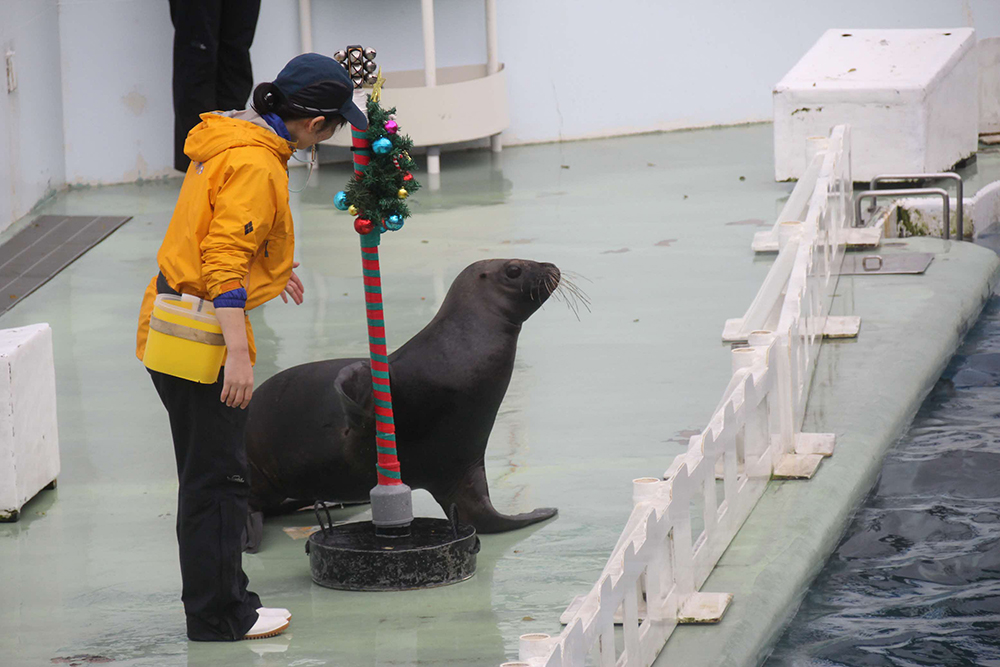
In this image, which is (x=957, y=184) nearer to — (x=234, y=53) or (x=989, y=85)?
(x=989, y=85)

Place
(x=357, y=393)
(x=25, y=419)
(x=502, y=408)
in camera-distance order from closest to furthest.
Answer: (x=357, y=393)
(x=25, y=419)
(x=502, y=408)

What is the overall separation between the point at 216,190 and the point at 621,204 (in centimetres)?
667

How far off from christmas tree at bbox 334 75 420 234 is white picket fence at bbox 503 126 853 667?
1.09 meters

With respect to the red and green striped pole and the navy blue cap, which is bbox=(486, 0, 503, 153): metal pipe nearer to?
the red and green striped pole

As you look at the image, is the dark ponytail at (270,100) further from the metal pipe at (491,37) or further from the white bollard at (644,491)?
the metal pipe at (491,37)

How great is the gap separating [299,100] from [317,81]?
7 cm

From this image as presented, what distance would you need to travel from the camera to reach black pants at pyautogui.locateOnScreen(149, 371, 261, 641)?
3975mm

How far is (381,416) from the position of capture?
4457 millimetres

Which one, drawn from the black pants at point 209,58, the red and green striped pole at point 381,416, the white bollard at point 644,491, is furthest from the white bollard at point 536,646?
the black pants at point 209,58

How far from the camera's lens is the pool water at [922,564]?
170 inches

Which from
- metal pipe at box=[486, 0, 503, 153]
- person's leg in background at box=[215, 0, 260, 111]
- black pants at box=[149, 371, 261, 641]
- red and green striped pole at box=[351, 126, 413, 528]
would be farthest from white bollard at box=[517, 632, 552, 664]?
metal pipe at box=[486, 0, 503, 153]

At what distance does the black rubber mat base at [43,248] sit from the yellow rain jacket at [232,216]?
4418 mm

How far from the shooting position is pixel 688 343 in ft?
22.8

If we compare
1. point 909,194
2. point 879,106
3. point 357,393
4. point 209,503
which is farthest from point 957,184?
point 209,503
